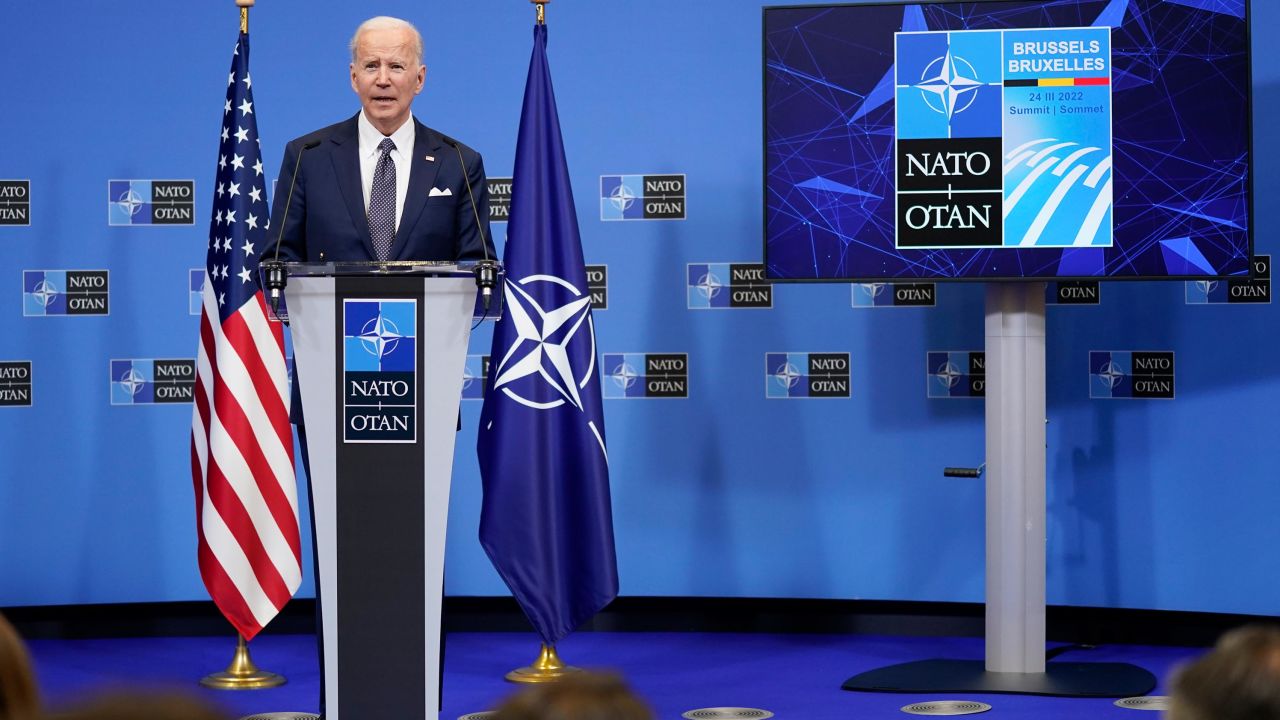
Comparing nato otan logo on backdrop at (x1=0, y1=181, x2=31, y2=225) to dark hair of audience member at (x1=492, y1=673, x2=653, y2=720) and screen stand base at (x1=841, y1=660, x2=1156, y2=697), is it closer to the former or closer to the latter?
screen stand base at (x1=841, y1=660, x2=1156, y2=697)

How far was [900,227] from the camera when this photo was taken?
441 centimetres

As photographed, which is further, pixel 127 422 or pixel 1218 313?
pixel 127 422

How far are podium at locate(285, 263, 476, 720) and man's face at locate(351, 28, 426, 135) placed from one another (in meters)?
0.58

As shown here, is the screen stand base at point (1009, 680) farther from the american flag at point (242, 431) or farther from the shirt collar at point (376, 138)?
the shirt collar at point (376, 138)

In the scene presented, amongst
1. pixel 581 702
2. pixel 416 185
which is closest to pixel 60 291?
pixel 416 185

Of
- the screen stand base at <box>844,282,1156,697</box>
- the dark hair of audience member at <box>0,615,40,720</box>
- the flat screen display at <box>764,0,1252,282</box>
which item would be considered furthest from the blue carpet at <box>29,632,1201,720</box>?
the dark hair of audience member at <box>0,615,40,720</box>

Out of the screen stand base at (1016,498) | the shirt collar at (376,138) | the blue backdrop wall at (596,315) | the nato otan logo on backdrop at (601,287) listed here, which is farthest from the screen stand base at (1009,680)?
the shirt collar at (376,138)

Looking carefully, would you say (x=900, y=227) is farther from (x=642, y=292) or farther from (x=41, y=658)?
(x=41, y=658)

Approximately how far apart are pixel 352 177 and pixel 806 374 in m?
2.65

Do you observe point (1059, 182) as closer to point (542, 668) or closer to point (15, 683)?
point (542, 668)

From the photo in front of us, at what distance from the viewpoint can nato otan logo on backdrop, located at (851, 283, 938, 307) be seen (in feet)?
18.8

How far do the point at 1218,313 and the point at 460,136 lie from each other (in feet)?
10.2

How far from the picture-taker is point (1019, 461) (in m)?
4.50

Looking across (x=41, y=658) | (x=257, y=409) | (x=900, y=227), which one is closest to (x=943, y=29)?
(x=900, y=227)
